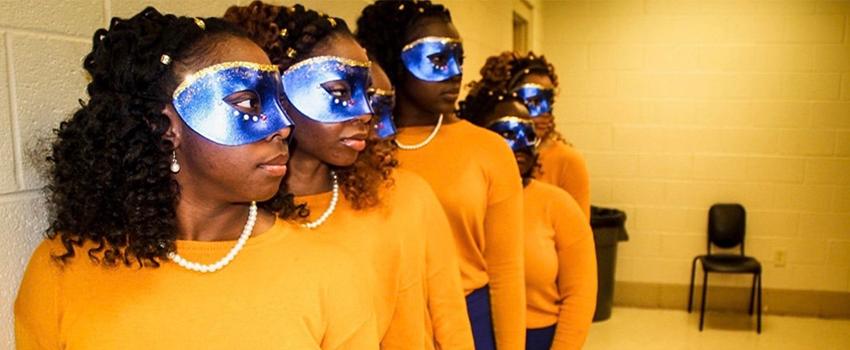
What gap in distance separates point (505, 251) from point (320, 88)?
804 mm

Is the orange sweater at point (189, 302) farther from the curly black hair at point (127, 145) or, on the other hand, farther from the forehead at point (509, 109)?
the forehead at point (509, 109)

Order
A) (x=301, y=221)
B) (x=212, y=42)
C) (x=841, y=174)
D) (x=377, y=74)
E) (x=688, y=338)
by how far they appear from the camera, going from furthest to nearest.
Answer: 1. (x=841, y=174)
2. (x=688, y=338)
3. (x=377, y=74)
4. (x=301, y=221)
5. (x=212, y=42)

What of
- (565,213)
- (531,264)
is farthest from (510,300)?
(565,213)

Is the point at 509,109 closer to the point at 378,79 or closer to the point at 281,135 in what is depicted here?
the point at 378,79

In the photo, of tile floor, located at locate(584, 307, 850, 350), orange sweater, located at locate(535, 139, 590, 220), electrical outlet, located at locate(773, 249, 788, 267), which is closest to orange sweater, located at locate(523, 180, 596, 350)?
orange sweater, located at locate(535, 139, 590, 220)

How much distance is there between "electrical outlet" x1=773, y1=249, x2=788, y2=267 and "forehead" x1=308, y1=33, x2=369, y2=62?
174 inches

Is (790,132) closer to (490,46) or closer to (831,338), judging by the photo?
(831,338)

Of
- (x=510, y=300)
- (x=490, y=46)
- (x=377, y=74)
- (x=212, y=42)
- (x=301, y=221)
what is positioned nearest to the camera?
(x=212, y=42)

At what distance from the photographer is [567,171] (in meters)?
2.86

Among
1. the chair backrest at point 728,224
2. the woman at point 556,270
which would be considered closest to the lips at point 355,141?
the woman at point 556,270

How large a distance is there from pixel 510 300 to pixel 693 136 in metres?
3.40

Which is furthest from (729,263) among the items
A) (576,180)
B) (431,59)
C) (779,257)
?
(431,59)

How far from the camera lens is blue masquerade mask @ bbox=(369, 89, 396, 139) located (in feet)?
5.01

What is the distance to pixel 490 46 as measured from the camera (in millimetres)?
3533
